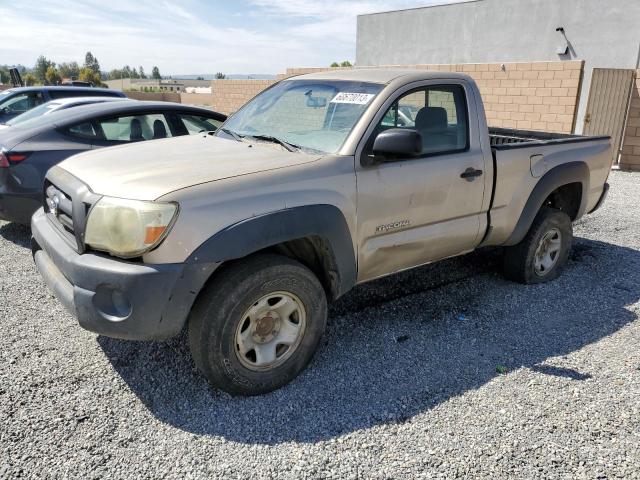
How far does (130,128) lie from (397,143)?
413cm

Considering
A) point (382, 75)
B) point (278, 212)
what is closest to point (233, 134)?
point (382, 75)

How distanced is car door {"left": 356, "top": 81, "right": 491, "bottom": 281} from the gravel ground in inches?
25.8

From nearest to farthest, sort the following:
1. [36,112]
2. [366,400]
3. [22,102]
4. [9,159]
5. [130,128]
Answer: [366,400] < [9,159] < [130,128] < [36,112] < [22,102]

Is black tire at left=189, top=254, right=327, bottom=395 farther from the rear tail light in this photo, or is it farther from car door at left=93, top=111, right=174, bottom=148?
car door at left=93, top=111, right=174, bottom=148

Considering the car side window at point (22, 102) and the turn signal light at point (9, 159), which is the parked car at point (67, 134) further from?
the car side window at point (22, 102)

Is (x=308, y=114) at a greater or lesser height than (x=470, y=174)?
greater

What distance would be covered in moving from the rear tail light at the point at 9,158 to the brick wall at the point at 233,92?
13903 millimetres

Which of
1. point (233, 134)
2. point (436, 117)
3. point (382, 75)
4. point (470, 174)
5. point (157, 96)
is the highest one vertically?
point (382, 75)

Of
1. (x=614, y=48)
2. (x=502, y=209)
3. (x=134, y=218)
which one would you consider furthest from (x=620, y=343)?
(x=614, y=48)

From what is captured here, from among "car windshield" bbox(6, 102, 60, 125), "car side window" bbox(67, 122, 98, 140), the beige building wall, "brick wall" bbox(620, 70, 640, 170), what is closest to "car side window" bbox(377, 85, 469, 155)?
"car side window" bbox(67, 122, 98, 140)

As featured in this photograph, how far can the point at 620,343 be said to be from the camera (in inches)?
152

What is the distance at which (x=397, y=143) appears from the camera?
3219mm

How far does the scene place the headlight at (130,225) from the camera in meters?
2.65

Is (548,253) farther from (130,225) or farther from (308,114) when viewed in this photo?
(130,225)
